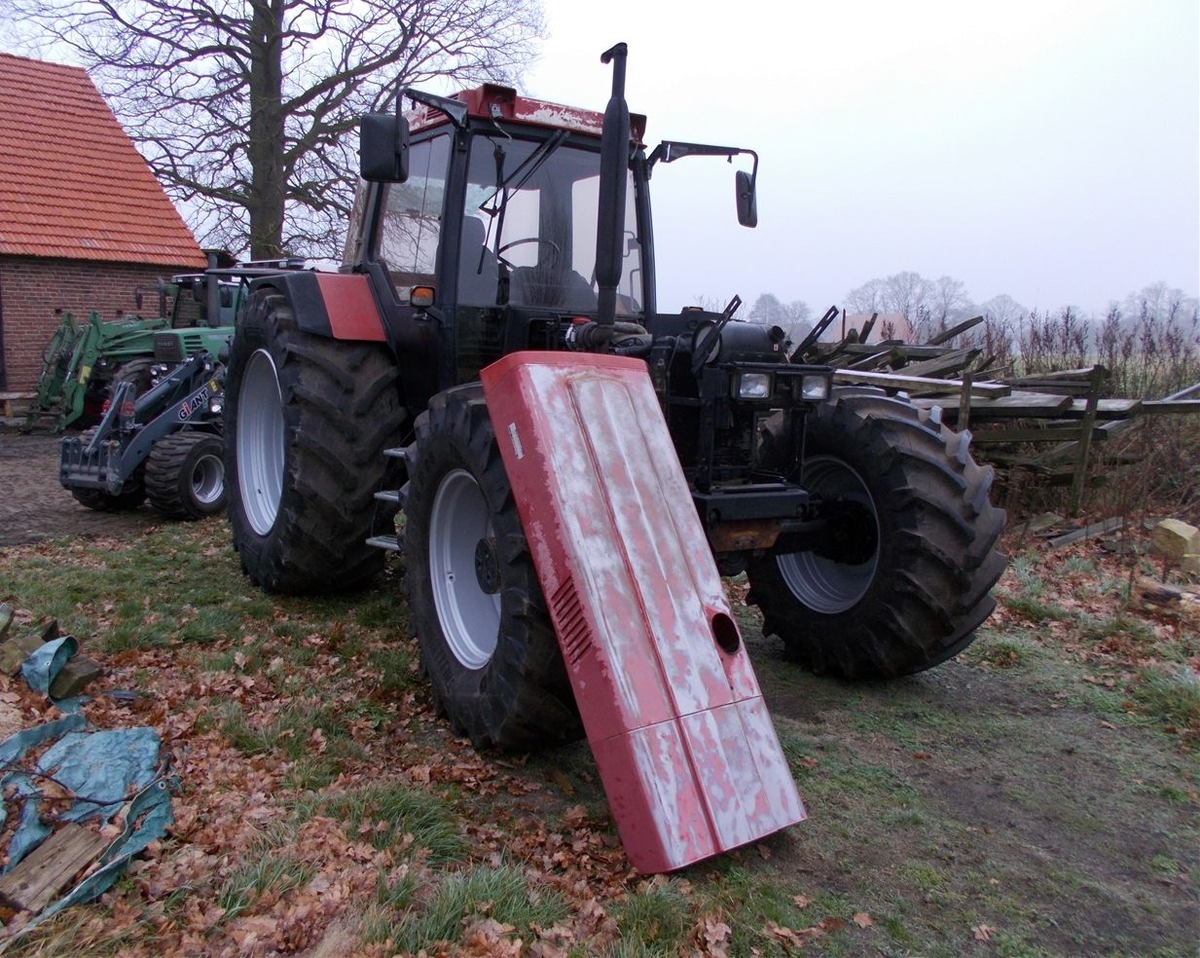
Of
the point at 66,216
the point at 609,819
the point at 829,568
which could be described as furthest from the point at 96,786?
the point at 66,216

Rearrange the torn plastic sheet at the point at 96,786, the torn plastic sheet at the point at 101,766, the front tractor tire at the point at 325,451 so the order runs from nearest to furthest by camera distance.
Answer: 1. the torn plastic sheet at the point at 96,786
2. the torn plastic sheet at the point at 101,766
3. the front tractor tire at the point at 325,451

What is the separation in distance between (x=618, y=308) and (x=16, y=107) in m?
17.5

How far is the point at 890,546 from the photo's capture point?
13.6 ft

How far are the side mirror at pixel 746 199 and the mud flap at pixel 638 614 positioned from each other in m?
2.12

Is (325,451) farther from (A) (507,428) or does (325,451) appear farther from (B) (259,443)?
(A) (507,428)

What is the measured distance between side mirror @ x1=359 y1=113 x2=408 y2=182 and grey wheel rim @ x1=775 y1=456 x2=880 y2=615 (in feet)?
7.46

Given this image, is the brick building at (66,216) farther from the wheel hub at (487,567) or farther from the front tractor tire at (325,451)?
the wheel hub at (487,567)

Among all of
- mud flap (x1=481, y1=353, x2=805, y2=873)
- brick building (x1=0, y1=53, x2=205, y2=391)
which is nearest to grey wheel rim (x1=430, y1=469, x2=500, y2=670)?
mud flap (x1=481, y1=353, x2=805, y2=873)

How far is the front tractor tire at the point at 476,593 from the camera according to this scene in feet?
10.5

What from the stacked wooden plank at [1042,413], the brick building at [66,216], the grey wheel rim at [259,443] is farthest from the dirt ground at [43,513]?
the stacked wooden plank at [1042,413]

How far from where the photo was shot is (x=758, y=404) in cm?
418

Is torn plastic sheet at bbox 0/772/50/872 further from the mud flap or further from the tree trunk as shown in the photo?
the tree trunk

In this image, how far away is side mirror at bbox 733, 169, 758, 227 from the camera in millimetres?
5168

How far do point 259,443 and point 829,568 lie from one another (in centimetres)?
358
